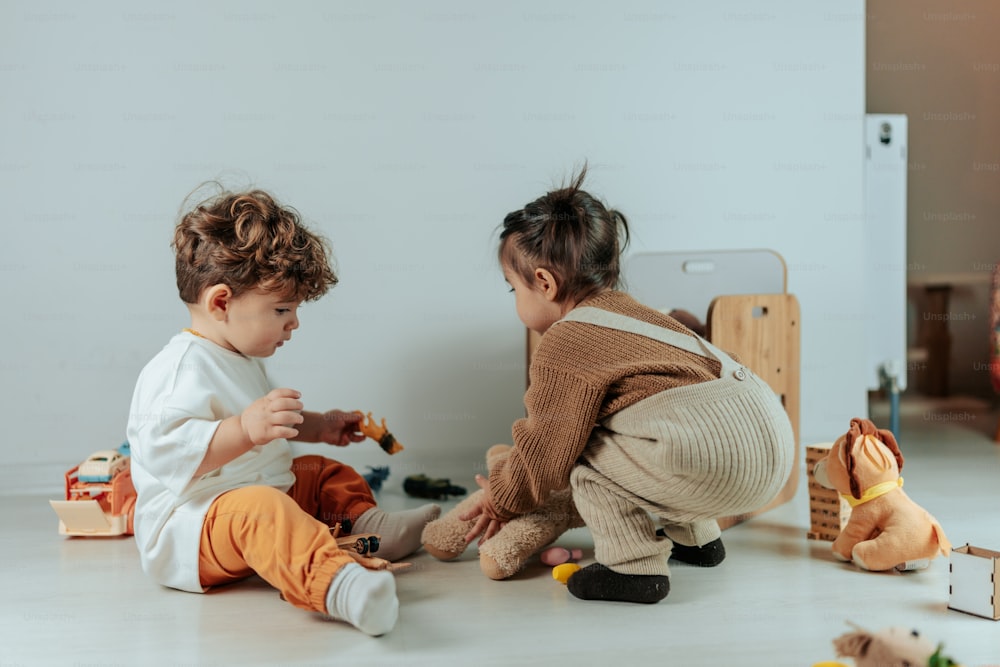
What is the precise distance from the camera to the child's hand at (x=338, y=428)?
140 cm

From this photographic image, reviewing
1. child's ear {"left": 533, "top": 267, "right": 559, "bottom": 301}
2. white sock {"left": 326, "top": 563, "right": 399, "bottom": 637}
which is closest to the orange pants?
white sock {"left": 326, "top": 563, "right": 399, "bottom": 637}

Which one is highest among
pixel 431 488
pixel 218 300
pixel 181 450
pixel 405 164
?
pixel 405 164

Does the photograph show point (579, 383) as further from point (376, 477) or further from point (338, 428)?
point (376, 477)

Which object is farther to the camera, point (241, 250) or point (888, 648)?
point (241, 250)

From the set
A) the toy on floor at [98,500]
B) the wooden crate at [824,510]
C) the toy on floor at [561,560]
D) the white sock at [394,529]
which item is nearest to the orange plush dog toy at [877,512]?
the wooden crate at [824,510]

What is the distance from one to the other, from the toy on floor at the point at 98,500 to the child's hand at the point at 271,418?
0.47 m

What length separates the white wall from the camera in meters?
1.74

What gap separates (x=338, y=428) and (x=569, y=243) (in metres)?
0.48

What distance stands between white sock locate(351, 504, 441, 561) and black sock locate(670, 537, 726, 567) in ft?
1.27

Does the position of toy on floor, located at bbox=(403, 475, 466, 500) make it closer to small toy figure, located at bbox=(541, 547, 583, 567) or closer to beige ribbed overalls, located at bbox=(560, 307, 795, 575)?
small toy figure, located at bbox=(541, 547, 583, 567)

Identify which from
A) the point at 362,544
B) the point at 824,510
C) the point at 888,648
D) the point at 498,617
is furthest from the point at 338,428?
the point at 888,648

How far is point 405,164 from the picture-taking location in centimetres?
180

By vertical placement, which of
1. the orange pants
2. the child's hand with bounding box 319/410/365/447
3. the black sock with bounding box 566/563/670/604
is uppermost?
the child's hand with bounding box 319/410/365/447

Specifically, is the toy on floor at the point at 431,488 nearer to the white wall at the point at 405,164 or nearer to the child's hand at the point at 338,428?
the white wall at the point at 405,164
